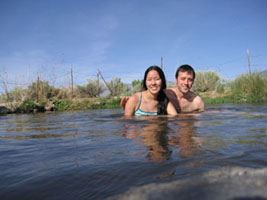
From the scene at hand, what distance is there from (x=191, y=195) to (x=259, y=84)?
11803mm

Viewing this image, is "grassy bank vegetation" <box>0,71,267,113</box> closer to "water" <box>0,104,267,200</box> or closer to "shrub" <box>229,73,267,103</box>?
"shrub" <box>229,73,267,103</box>

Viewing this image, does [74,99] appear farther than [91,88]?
No

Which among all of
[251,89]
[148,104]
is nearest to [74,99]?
[148,104]

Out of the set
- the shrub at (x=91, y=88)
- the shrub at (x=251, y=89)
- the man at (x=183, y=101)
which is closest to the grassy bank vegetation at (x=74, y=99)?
the shrub at (x=251, y=89)

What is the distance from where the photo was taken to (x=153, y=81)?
13.6 ft

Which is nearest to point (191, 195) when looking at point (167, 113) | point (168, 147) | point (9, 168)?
point (168, 147)

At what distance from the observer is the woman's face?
13.5 ft

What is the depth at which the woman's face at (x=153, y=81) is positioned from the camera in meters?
4.12

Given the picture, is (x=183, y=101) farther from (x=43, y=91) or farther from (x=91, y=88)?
(x=91, y=88)

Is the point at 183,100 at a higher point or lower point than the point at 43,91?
lower

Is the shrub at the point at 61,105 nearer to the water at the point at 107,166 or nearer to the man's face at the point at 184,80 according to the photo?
the man's face at the point at 184,80

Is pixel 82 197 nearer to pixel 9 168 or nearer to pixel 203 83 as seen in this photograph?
pixel 9 168

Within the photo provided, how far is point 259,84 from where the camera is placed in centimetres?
1079

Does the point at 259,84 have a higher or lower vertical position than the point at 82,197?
higher
